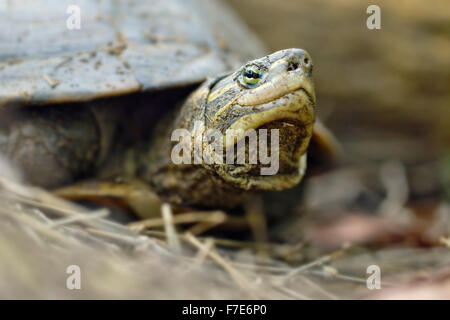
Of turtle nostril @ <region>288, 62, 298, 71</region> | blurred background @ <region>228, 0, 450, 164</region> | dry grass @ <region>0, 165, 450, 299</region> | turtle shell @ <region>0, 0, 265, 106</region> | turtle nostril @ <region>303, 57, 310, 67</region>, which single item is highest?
blurred background @ <region>228, 0, 450, 164</region>

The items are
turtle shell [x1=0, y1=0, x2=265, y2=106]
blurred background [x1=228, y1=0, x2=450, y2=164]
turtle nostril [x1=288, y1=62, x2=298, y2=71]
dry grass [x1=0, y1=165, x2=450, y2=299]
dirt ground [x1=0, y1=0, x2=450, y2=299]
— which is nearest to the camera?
dry grass [x1=0, y1=165, x2=450, y2=299]

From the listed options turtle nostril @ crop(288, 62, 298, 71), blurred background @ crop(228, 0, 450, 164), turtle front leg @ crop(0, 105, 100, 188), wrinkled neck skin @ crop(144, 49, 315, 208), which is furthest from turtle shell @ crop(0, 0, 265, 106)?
blurred background @ crop(228, 0, 450, 164)

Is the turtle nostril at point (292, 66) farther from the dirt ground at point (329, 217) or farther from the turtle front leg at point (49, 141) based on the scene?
the turtle front leg at point (49, 141)

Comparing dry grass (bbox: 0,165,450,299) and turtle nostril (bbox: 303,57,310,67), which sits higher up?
turtle nostril (bbox: 303,57,310,67)

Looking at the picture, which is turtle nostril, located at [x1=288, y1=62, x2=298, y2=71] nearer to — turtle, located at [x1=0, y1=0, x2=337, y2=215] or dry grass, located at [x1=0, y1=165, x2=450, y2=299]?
turtle, located at [x1=0, y1=0, x2=337, y2=215]

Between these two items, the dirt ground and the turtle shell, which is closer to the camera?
the dirt ground

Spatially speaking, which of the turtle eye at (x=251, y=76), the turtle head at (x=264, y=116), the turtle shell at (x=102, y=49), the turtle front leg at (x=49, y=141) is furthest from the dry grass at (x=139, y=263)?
the turtle eye at (x=251, y=76)
